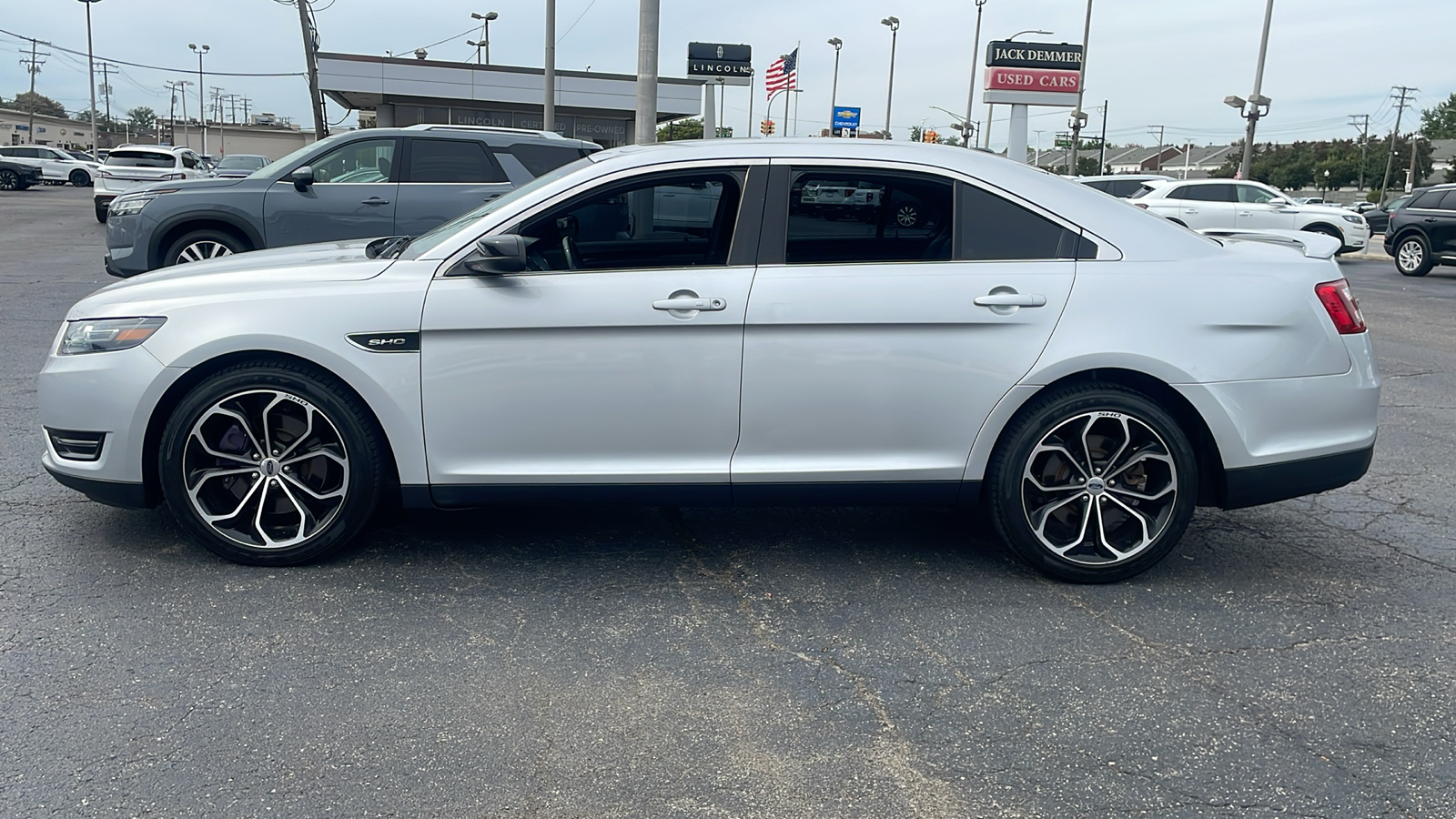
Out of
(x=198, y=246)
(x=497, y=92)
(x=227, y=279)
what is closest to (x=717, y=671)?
(x=227, y=279)

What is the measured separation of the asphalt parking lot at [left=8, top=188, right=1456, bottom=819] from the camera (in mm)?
2777

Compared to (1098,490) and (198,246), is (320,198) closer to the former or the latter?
(198,246)

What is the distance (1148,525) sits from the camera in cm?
416

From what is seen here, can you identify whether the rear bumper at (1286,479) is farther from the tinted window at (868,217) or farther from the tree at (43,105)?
the tree at (43,105)

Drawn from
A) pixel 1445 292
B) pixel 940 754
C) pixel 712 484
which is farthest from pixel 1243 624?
pixel 1445 292

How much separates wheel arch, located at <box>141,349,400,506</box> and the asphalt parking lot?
1.25 feet

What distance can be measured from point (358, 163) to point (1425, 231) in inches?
742

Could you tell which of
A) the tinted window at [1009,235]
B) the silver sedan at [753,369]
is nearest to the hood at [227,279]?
the silver sedan at [753,369]

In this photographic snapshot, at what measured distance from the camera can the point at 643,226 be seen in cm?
430

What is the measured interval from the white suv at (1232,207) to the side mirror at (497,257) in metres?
20.2

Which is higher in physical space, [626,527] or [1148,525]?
[1148,525]

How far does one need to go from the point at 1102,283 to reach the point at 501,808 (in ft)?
9.05

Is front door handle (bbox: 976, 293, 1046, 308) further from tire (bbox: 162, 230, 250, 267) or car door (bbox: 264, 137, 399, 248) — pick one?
tire (bbox: 162, 230, 250, 267)

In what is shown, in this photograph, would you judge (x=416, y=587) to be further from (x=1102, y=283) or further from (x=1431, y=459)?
(x=1431, y=459)
